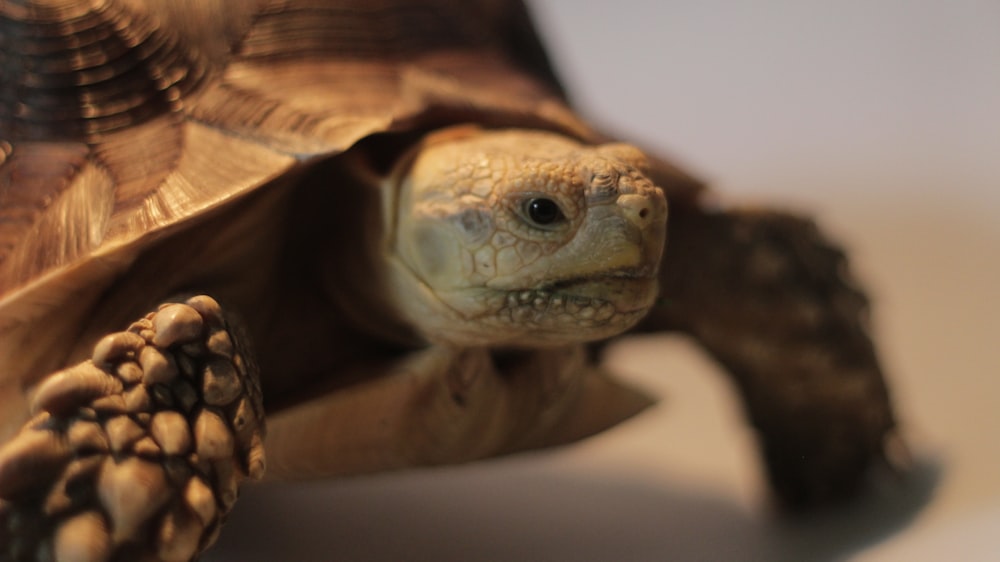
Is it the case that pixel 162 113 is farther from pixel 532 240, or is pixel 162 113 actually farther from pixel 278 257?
pixel 532 240

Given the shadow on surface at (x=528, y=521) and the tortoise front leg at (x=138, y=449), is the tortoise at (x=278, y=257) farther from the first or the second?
the shadow on surface at (x=528, y=521)

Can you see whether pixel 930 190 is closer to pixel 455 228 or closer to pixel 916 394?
pixel 916 394

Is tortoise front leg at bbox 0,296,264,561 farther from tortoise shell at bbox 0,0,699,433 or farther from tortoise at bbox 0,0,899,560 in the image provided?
tortoise shell at bbox 0,0,699,433

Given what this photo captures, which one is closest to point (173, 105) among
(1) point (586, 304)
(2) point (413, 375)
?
(2) point (413, 375)

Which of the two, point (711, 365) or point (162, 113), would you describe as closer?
point (162, 113)

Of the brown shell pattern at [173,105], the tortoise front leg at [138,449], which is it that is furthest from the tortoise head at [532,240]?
the tortoise front leg at [138,449]

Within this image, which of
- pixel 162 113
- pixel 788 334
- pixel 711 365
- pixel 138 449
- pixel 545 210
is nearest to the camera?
pixel 138 449
